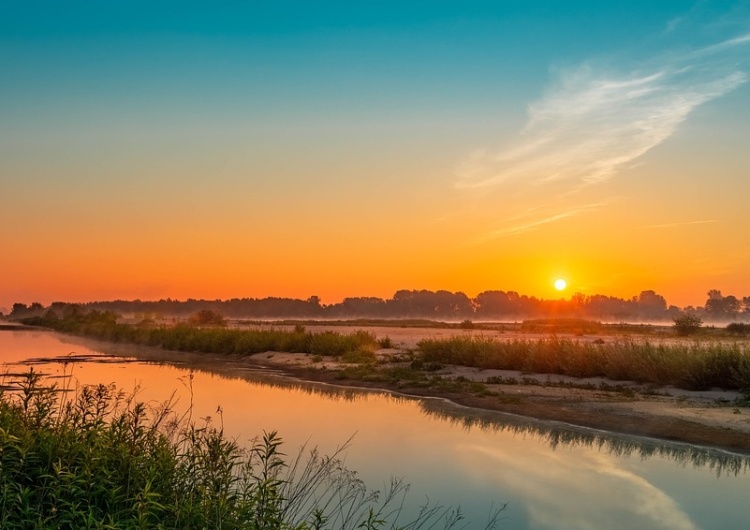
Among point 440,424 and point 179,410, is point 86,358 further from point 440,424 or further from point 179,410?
point 440,424

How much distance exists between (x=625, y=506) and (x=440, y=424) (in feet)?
25.8

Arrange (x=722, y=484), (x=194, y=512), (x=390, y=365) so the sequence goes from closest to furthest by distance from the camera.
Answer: (x=194, y=512), (x=722, y=484), (x=390, y=365)

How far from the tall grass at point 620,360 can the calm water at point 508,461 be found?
789 centimetres

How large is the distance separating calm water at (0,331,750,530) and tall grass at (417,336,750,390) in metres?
7.89

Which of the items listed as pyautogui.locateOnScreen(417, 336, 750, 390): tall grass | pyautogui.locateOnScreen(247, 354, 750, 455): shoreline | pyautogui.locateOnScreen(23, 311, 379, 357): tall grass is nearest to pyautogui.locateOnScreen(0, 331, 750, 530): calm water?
pyautogui.locateOnScreen(247, 354, 750, 455): shoreline

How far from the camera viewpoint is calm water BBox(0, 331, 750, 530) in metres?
11.1

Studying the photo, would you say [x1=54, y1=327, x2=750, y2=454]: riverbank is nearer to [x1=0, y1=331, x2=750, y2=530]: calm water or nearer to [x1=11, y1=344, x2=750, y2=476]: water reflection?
[x1=11, y1=344, x2=750, y2=476]: water reflection

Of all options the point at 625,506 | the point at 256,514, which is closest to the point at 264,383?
the point at 625,506

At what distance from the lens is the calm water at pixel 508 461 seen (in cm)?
1114

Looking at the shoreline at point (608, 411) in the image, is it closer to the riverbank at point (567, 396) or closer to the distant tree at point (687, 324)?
the riverbank at point (567, 396)

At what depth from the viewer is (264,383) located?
92.7 feet

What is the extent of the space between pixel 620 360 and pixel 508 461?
45.4ft

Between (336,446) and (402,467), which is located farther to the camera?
(336,446)

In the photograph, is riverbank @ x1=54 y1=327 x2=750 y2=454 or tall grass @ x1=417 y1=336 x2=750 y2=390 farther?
tall grass @ x1=417 y1=336 x2=750 y2=390
